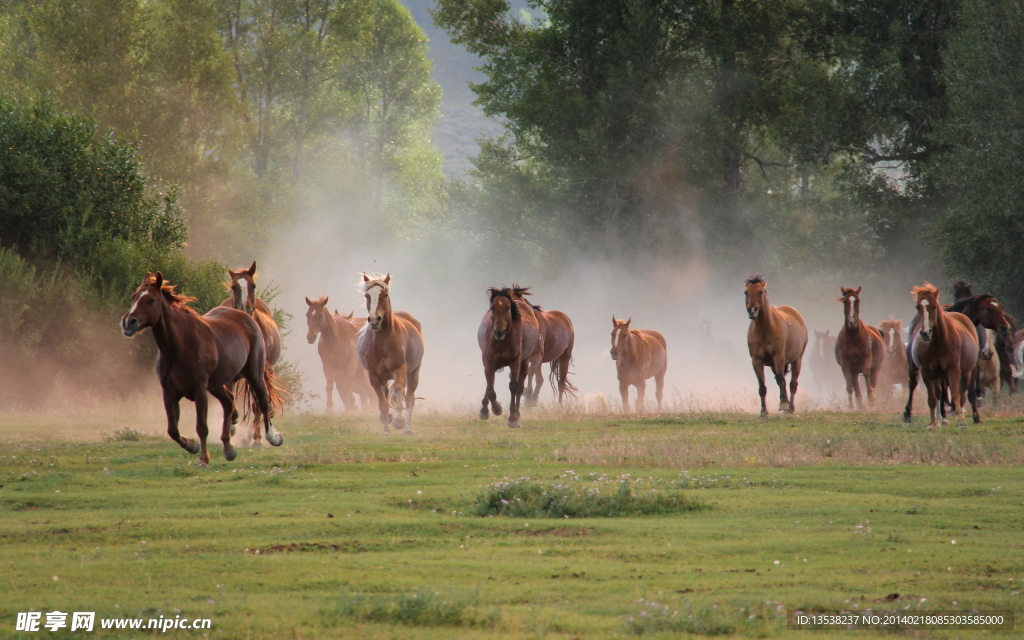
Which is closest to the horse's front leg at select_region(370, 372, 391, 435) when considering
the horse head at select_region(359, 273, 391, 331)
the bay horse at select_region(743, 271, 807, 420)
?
the horse head at select_region(359, 273, 391, 331)

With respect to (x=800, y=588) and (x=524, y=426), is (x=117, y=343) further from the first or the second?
(x=800, y=588)

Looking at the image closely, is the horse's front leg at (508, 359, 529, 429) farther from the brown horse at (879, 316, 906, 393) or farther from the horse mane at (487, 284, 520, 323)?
the brown horse at (879, 316, 906, 393)

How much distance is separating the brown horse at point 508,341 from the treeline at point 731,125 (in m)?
16.3

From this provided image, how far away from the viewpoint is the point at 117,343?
27641mm

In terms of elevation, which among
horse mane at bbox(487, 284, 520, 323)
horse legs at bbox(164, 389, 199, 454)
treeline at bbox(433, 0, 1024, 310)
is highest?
treeline at bbox(433, 0, 1024, 310)

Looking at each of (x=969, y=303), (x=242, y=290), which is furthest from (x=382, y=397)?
(x=969, y=303)

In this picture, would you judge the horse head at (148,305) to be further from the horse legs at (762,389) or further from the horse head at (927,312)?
the horse legs at (762,389)

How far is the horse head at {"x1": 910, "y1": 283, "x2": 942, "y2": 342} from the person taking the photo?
1786 centimetres

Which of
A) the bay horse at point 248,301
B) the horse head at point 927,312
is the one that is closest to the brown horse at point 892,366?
the horse head at point 927,312

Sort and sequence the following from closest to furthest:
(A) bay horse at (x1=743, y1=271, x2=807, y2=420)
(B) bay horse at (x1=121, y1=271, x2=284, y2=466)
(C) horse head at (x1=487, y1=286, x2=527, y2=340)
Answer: (B) bay horse at (x1=121, y1=271, x2=284, y2=466) → (C) horse head at (x1=487, y1=286, x2=527, y2=340) → (A) bay horse at (x1=743, y1=271, x2=807, y2=420)

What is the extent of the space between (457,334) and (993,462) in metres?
46.1

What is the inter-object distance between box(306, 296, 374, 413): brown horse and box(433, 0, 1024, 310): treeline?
18054mm

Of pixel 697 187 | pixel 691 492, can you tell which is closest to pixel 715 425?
pixel 691 492

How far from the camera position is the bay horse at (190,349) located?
11570 mm
